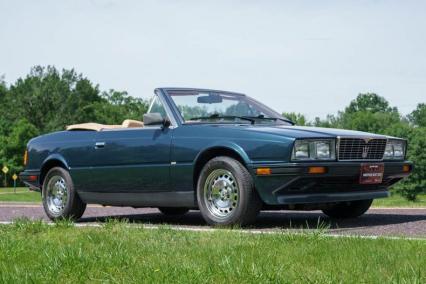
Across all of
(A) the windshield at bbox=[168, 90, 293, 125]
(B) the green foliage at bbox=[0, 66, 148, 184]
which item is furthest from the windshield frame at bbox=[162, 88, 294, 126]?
(B) the green foliage at bbox=[0, 66, 148, 184]

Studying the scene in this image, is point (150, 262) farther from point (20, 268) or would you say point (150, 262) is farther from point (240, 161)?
point (240, 161)

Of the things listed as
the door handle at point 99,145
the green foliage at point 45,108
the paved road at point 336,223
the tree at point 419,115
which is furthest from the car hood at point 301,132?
the tree at point 419,115

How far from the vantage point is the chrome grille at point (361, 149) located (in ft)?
23.6

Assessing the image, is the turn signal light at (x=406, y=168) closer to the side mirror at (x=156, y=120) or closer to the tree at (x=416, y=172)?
the side mirror at (x=156, y=120)

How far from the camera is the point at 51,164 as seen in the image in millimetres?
9297

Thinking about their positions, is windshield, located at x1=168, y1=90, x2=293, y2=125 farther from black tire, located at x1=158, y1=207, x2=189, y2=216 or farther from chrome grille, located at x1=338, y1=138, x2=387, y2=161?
black tire, located at x1=158, y1=207, x2=189, y2=216

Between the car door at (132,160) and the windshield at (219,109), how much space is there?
0.29 metres

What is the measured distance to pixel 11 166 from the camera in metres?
78.9

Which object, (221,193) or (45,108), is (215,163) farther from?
(45,108)

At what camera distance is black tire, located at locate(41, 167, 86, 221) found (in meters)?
8.91

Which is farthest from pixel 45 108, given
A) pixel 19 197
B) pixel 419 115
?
pixel 419 115

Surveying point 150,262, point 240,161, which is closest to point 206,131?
point 240,161

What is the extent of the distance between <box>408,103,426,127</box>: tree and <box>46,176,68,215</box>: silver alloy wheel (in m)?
134

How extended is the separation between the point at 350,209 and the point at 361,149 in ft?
3.98
